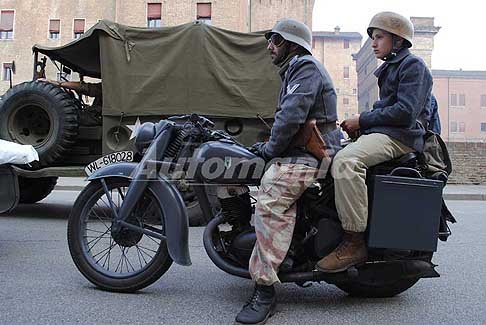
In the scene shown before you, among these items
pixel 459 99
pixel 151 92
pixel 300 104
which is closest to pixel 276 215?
pixel 300 104

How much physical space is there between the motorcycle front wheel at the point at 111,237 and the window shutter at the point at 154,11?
35.4m

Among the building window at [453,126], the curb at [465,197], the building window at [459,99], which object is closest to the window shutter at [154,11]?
the curb at [465,197]

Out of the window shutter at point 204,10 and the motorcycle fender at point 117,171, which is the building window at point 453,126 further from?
the motorcycle fender at point 117,171

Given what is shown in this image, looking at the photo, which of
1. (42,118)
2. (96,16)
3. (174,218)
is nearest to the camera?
(174,218)

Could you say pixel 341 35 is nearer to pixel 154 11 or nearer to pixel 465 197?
pixel 154 11

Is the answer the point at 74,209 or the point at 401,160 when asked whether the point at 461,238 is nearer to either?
the point at 401,160

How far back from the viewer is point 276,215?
3.53 m

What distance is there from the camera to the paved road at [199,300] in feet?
11.5

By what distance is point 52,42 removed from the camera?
3956 cm

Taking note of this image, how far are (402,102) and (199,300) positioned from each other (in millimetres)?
1868

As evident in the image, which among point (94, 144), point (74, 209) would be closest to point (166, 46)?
point (94, 144)

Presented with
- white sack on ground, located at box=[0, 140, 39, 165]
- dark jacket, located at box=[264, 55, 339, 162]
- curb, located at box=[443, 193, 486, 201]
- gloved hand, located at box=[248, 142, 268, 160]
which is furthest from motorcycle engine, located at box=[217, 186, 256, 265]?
curb, located at box=[443, 193, 486, 201]

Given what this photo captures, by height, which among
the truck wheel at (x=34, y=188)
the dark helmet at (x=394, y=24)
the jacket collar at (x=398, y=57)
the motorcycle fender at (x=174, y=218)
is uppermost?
the dark helmet at (x=394, y=24)

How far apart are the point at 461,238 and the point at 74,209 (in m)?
4.98
